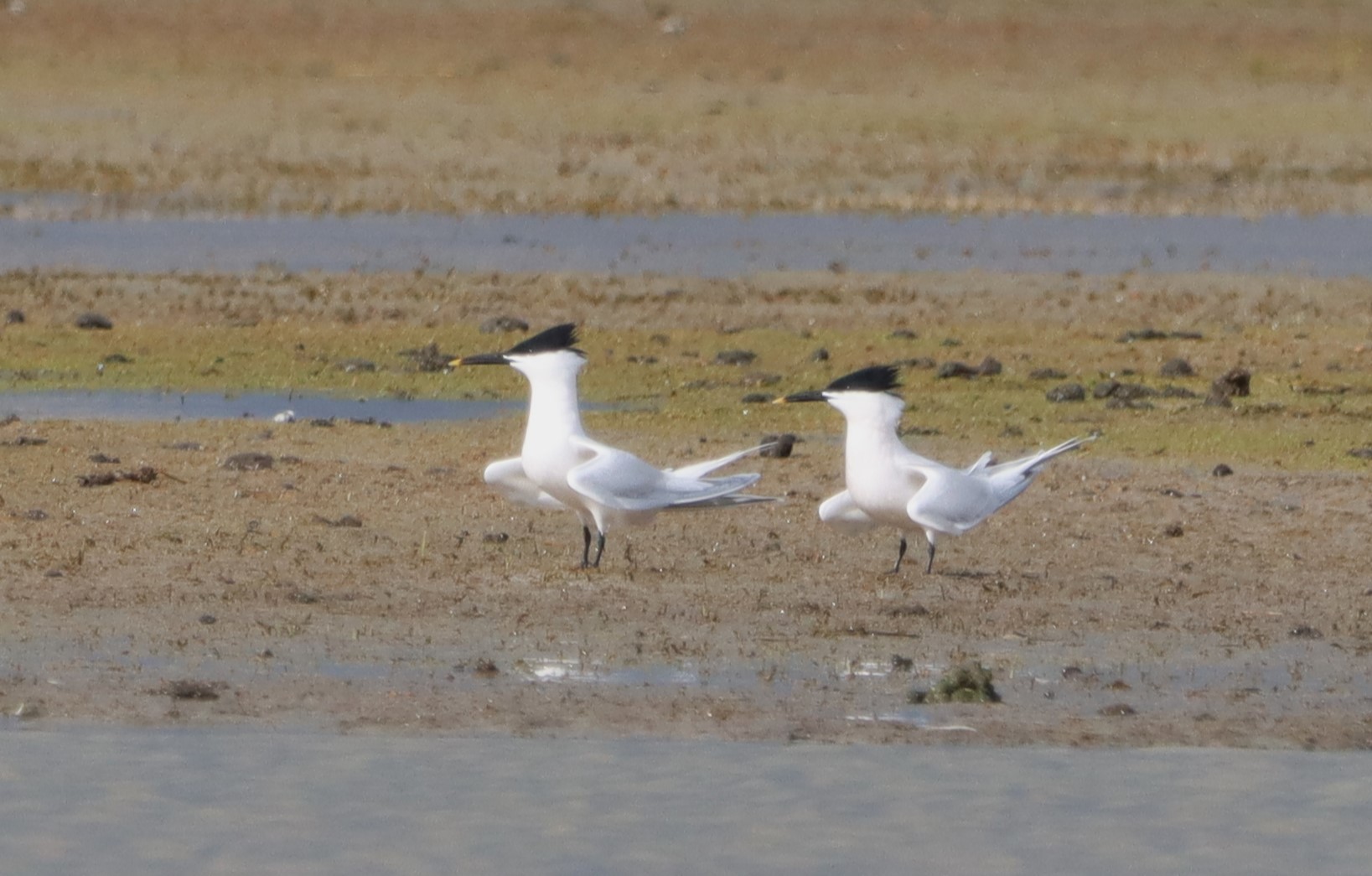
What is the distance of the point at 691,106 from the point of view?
1422 inches

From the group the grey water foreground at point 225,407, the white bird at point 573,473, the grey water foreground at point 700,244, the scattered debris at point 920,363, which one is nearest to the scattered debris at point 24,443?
the grey water foreground at point 225,407

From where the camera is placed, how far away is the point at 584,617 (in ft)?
27.8

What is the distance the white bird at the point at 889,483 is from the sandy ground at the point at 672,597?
0.24 m

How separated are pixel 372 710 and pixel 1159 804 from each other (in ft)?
7.46

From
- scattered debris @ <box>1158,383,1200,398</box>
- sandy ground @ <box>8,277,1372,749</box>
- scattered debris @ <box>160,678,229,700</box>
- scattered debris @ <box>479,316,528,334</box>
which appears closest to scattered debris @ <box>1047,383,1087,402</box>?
scattered debris @ <box>1158,383,1200,398</box>

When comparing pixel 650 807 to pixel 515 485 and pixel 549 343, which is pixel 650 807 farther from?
pixel 549 343

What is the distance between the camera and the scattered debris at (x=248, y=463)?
11.2 meters

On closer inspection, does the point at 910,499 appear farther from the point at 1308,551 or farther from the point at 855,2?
the point at 855,2

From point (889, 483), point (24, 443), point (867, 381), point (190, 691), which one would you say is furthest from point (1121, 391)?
point (190, 691)

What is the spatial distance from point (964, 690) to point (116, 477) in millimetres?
4729

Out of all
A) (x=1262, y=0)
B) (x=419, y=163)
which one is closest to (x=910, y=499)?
(x=419, y=163)

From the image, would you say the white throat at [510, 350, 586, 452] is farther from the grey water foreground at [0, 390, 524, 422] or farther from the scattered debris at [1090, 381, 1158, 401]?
the scattered debris at [1090, 381, 1158, 401]

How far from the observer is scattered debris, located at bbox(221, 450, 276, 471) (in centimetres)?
→ 1119

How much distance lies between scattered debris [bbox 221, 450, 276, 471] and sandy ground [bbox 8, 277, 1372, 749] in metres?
0.06
